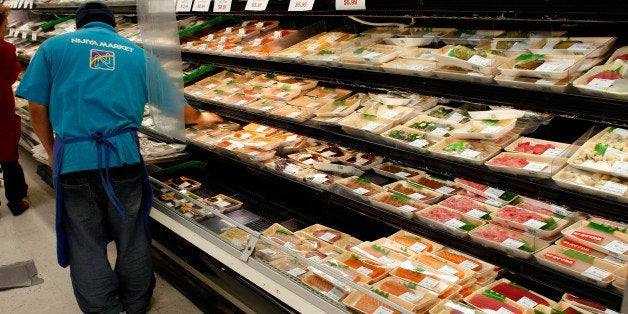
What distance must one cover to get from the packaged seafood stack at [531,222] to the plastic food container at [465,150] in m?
0.32

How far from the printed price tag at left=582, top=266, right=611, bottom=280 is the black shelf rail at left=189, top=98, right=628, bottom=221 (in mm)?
240

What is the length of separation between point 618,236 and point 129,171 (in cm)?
254

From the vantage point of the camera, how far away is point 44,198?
5.70 metres

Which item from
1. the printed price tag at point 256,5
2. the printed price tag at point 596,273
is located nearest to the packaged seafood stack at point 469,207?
the printed price tag at point 596,273

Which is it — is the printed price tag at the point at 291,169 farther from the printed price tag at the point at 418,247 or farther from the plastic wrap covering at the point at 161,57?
the printed price tag at the point at 418,247

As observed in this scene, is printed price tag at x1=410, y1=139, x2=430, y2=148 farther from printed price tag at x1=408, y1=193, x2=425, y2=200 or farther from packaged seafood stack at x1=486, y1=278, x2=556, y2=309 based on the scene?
packaged seafood stack at x1=486, y1=278, x2=556, y2=309

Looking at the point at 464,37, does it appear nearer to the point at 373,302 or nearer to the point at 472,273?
the point at 472,273

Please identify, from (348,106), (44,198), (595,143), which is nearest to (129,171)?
(348,106)

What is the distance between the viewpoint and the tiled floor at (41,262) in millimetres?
3758

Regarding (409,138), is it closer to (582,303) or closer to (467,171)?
(467,171)

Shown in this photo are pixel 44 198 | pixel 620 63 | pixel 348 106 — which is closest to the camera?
pixel 620 63

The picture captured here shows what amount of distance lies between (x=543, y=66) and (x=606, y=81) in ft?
0.89

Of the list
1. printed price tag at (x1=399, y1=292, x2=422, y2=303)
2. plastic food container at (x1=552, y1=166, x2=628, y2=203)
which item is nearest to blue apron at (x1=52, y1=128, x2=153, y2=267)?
printed price tag at (x1=399, y1=292, x2=422, y2=303)

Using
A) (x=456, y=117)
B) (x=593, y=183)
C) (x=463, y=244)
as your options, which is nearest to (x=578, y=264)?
(x=593, y=183)
